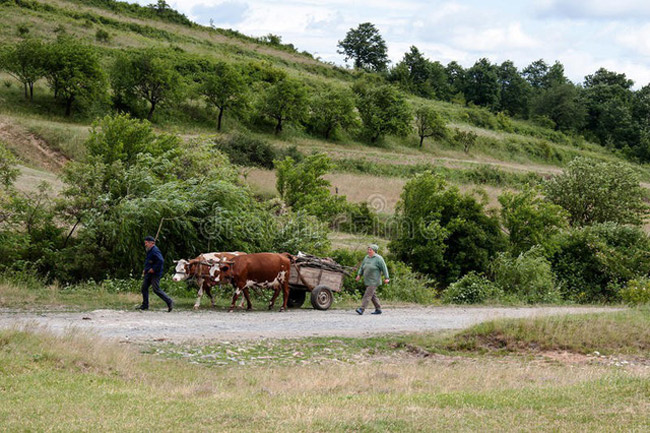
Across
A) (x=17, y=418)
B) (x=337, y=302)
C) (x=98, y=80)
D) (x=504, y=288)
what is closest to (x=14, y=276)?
(x=337, y=302)

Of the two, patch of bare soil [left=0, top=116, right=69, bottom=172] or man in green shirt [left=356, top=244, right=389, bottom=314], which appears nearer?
man in green shirt [left=356, top=244, right=389, bottom=314]

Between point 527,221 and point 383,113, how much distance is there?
55.3 metres

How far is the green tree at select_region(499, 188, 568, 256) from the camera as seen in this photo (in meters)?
35.7

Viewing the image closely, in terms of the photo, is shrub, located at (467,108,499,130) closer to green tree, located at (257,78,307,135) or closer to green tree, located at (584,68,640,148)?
green tree, located at (584,68,640,148)

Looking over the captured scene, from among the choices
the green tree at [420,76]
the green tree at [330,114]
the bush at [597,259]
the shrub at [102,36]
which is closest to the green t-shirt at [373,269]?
the bush at [597,259]

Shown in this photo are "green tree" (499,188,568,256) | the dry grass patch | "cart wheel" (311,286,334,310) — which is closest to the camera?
the dry grass patch

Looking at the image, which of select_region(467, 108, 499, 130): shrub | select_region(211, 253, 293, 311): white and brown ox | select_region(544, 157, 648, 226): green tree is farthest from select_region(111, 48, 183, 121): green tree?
select_region(467, 108, 499, 130): shrub

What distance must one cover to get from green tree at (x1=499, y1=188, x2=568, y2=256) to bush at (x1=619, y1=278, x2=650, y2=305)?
7454 millimetres

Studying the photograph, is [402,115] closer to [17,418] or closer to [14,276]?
[14,276]

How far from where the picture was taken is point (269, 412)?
8797mm

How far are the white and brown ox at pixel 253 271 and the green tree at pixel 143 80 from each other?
50490 mm

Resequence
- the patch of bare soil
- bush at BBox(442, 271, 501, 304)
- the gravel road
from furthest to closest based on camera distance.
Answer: the patch of bare soil < bush at BBox(442, 271, 501, 304) < the gravel road

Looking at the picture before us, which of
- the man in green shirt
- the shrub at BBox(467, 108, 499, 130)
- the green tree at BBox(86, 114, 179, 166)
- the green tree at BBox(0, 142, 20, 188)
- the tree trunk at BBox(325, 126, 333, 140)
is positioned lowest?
the man in green shirt

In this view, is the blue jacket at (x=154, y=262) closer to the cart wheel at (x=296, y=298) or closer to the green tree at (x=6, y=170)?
the cart wheel at (x=296, y=298)
